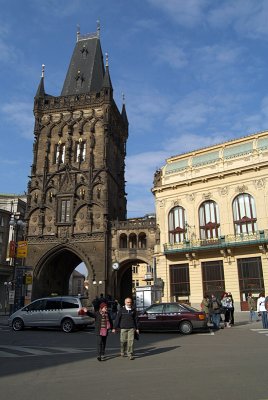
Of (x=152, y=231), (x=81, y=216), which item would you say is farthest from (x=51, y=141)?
(x=152, y=231)

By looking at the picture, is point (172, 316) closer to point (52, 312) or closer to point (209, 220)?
point (52, 312)

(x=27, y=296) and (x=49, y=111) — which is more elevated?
(x=49, y=111)

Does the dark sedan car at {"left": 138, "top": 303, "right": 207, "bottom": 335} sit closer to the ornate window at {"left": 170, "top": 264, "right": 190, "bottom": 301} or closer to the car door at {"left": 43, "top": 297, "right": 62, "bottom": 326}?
the car door at {"left": 43, "top": 297, "right": 62, "bottom": 326}

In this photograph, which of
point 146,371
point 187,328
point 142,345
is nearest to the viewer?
point 146,371

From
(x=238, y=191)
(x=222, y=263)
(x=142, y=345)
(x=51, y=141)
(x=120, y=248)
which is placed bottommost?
(x=142, y=345)

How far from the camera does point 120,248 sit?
42906mm

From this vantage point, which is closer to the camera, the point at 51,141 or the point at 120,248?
the point at 120,248

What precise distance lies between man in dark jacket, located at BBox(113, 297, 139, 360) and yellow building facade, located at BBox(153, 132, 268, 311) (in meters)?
21.7

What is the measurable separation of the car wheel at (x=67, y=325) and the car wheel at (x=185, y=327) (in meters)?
5.72

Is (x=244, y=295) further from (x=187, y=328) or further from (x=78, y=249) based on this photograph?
(x=78, y=249)

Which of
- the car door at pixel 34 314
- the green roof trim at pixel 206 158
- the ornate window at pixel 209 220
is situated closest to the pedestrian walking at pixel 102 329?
the car door at pixel 34 314

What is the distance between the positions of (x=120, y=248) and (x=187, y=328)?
26.0m

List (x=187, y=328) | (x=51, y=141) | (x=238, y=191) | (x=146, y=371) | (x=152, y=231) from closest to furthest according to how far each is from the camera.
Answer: (x=146, y=371), (x=187, y=328), (x=238, y=191), (x=152, y=231), (x=51, y=141)

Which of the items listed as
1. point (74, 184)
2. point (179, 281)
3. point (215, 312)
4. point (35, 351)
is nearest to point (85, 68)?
point (74, 184)
